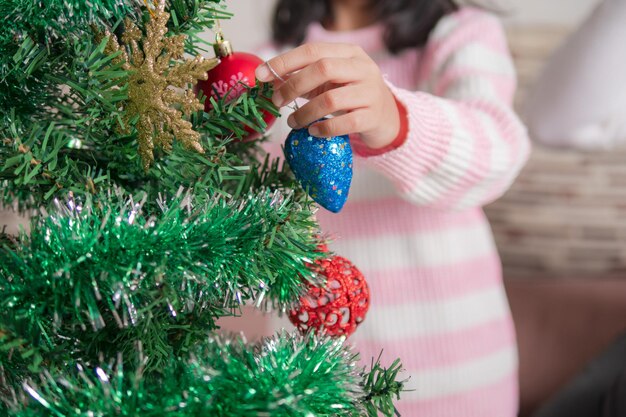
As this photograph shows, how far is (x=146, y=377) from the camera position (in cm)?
38

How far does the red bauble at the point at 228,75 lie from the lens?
0.40 m

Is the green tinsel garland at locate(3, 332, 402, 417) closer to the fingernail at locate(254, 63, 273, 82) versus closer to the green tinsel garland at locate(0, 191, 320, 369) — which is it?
the green tinsel garland at locate(0, 191, 320, 369)

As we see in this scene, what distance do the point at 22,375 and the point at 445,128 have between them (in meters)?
0.39

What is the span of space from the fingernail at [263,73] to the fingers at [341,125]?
1.7 inches

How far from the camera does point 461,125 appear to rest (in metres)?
0.58

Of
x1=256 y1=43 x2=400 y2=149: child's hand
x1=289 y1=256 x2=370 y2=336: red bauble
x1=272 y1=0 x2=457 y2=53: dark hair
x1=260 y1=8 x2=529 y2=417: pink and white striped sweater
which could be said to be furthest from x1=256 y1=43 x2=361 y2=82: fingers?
x1=272 y1=0 x2=457 y2=53: dark hair

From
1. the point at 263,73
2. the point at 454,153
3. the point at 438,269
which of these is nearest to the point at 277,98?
the point at 263,73

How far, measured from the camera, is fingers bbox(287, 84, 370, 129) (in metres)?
0.38

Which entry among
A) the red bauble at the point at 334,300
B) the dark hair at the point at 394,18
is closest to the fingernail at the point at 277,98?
the red bauble at the point at 334,300

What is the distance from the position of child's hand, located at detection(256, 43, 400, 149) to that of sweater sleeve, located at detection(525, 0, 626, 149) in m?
0.39

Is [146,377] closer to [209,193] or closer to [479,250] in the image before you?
[209,193]

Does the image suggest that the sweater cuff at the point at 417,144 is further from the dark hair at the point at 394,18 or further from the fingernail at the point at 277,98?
the dark hair at the point at 394,18

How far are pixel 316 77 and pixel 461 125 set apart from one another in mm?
247

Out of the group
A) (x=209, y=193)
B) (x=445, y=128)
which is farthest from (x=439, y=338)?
(x=209, y=193)
